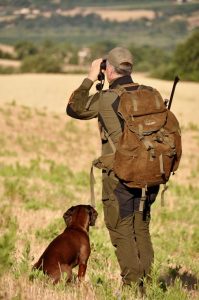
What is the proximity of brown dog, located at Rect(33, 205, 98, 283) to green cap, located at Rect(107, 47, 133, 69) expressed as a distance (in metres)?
1.33

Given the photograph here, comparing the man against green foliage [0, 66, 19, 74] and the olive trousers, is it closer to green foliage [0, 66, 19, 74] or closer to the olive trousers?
the olive trousers

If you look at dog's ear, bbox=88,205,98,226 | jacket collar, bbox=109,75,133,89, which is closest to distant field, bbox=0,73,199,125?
dog's ear, bbox=88,205,98,226

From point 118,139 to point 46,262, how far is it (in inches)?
43.8

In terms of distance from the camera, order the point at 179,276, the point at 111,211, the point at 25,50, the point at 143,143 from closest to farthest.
→ the point at 143,143 < the point at 111,211 < the point at 179,276 < the point at 25,50

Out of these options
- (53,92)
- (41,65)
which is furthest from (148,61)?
(53,92)

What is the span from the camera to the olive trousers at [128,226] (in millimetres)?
5836

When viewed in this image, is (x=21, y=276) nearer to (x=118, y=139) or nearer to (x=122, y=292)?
(x=122, y=292)

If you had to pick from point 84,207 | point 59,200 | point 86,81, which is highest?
point 86,81

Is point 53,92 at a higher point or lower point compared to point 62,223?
higher

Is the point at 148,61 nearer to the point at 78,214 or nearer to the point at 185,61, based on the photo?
the point at 185,61

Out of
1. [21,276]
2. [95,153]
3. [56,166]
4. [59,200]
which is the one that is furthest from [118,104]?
[95,153]

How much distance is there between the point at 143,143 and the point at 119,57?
2.38 feet

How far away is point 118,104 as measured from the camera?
5.73m

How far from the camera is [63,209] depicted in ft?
39.7
